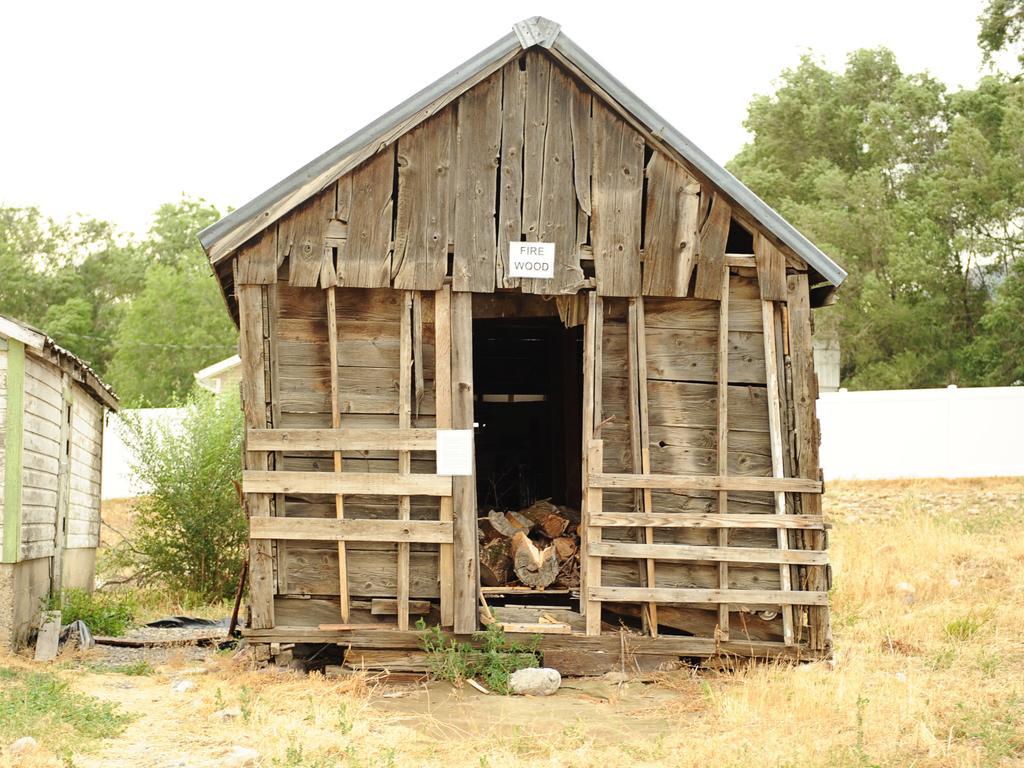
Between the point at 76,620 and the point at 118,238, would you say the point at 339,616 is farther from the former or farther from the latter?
the point at 118,238

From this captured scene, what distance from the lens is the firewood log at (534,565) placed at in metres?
11.5

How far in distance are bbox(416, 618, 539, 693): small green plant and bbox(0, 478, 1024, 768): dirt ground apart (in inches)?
7.7

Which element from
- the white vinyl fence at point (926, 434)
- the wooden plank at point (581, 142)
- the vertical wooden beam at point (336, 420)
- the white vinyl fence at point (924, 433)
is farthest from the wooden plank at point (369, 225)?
the white vinyl fence at point (926, 434)

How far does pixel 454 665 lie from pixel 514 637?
0.59 metres

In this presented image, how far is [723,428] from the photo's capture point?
9992mm

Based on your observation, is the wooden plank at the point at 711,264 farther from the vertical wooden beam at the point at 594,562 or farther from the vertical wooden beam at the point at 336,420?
the vertical wooden beam at the point at 336,420

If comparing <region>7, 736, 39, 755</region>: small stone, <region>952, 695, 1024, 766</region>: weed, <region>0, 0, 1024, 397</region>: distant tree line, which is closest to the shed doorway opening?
<region>952, 695, 1024, 766</region>: weed

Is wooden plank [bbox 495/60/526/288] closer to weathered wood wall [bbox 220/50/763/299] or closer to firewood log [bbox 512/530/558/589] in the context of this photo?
weathered wood wall [bbox 220/50/763/299]

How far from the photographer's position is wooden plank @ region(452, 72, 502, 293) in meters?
9.98

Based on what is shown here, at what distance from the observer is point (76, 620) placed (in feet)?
42.0

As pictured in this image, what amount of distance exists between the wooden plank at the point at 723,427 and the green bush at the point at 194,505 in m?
8.67

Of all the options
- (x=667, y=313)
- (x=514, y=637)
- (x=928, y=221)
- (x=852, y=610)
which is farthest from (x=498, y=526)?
(x=928, y=221)

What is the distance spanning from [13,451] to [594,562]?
5788 mm

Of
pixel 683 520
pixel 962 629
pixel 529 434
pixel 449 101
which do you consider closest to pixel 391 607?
pixel 683 520
